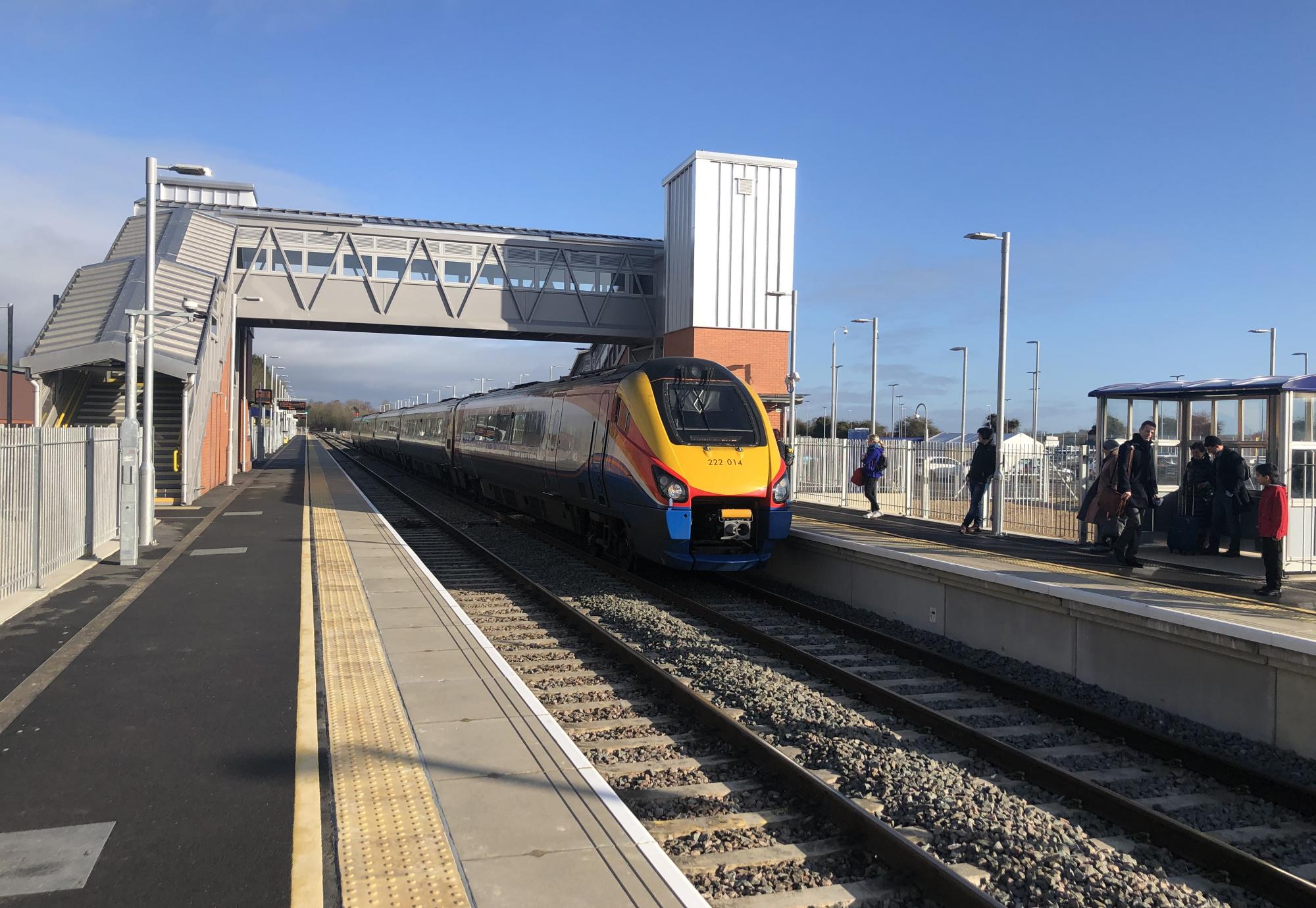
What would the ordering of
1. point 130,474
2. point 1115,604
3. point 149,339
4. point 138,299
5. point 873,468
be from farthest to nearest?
point 138,299 → point 873,468 → point 149,339 → point 130,474 → point 1115,604

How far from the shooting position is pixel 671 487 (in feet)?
37.9

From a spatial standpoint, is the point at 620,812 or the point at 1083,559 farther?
the point at 1083,559

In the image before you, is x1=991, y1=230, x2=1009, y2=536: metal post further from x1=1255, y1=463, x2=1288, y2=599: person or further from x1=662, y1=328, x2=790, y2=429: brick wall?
x1=662, y1=328, x2=790, y2=429: brick wall

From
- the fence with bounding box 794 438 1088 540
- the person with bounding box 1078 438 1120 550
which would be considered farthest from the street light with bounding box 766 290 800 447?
the person with bounding box 1078 438 1120 550

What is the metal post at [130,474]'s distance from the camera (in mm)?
12812

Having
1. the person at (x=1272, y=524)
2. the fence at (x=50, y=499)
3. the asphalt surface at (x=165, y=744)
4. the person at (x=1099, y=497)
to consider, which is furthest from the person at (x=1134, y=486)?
the fence at (x=50, y=499)

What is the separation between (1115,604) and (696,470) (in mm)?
5113


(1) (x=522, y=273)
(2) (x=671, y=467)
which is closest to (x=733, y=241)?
(1) (x=522, y=273)

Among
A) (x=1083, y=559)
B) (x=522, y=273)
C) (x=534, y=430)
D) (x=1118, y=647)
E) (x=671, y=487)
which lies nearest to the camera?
(x=1118, y=647)

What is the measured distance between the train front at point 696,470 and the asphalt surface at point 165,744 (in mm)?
4291

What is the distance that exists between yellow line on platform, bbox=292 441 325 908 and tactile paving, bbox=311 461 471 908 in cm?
10

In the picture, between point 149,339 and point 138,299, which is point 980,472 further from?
point 138,299

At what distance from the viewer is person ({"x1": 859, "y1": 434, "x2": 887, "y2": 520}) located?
19.6m

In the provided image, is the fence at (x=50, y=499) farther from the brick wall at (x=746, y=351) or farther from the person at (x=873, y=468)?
the brick wall at (x=746, y=351)
